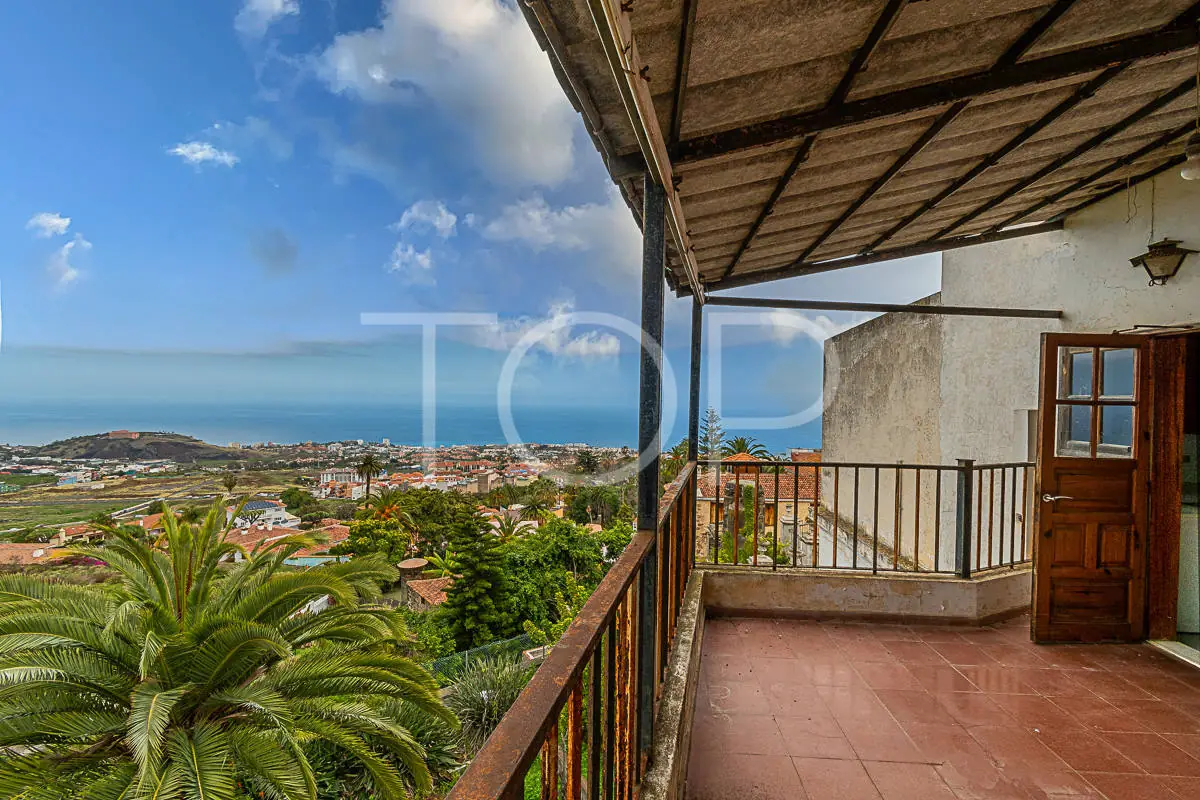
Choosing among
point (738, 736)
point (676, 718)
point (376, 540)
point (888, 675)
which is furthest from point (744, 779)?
point (376, 540)

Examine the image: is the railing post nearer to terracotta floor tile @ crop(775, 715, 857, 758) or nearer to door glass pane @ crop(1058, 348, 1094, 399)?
door glass pane @ crop(1058, 348, 1094, 399)

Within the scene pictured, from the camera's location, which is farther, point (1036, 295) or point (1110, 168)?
point (1036, 295)

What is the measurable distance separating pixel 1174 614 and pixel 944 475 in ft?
9.25

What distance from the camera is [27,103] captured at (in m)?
43.1

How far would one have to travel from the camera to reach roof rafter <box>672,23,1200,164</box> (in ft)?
6.31

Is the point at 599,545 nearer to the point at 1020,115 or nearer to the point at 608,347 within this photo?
the point at 608,347

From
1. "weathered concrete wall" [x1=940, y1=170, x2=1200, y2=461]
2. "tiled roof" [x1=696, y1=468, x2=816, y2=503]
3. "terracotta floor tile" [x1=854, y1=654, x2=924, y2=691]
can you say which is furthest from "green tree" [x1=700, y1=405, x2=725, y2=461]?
"terracotta floor tile" [x1=854, y1=654, x2=924, y2=691]

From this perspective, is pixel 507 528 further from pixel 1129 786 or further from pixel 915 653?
pixel 1129 786

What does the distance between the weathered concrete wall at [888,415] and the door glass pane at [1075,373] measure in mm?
1539

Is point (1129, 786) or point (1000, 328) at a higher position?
point (1000, 328)

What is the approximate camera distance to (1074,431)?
367 cm

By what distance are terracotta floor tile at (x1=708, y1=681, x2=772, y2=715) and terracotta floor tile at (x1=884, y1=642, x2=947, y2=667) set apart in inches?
37.1

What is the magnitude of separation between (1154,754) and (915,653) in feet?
3.37

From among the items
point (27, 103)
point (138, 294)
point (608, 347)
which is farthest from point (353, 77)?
point (608, 347)
